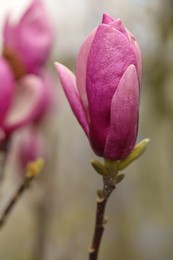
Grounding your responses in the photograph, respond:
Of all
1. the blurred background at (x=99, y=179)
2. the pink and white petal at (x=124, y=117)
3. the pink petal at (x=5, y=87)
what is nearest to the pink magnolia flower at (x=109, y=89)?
the pink and white petal at (x=124, y=117)

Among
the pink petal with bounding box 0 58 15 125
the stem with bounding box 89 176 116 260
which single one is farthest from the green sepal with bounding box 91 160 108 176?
the pink petal with bounding box 0 58 15 125

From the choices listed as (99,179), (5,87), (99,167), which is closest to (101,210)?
(99,167)

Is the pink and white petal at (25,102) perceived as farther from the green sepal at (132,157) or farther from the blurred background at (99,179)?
the blurred background at (99,179)

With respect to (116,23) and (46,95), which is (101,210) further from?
(46,95)

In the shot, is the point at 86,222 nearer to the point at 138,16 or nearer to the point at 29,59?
the point at 138,16

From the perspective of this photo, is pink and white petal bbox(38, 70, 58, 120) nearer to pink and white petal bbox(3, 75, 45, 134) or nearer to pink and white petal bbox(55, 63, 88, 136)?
pink and white petal bbox(3, 75, 45, 134)
